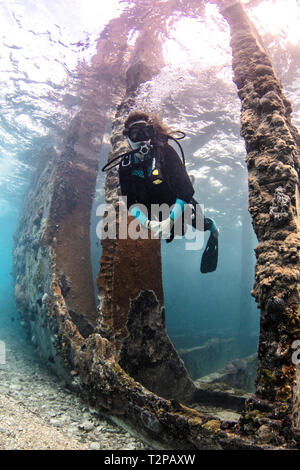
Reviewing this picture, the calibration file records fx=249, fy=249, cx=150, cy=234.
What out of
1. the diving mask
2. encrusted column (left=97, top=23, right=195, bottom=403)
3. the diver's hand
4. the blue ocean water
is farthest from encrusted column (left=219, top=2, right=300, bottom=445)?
the blue ocean water

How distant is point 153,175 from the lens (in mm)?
3494

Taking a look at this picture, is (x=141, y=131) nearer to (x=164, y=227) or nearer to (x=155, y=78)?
(x=164, y=227)

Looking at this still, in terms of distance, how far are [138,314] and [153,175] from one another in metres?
2.38

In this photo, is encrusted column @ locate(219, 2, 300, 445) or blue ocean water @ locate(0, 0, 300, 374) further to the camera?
blue ocean water @ locate(0, 0, 300, 374)

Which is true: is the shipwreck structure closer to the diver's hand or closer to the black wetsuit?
the black wetsuit

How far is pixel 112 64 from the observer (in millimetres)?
10703

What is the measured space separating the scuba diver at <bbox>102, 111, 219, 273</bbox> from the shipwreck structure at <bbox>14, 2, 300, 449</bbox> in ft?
3.09

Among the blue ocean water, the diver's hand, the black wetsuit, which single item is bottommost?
the diver's hand

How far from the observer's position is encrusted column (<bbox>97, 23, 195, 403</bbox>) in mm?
4066

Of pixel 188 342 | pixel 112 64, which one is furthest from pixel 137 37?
pixel 188 342

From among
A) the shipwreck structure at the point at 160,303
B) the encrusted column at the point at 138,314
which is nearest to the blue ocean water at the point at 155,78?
the shipwreck structure at the point at 160,303

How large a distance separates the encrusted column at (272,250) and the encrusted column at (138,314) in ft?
6.98

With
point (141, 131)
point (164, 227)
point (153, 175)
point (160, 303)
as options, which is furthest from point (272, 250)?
point (160, 303)

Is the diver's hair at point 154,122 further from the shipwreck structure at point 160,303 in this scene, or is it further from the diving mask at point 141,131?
the shipwreck structure at point 160,303
